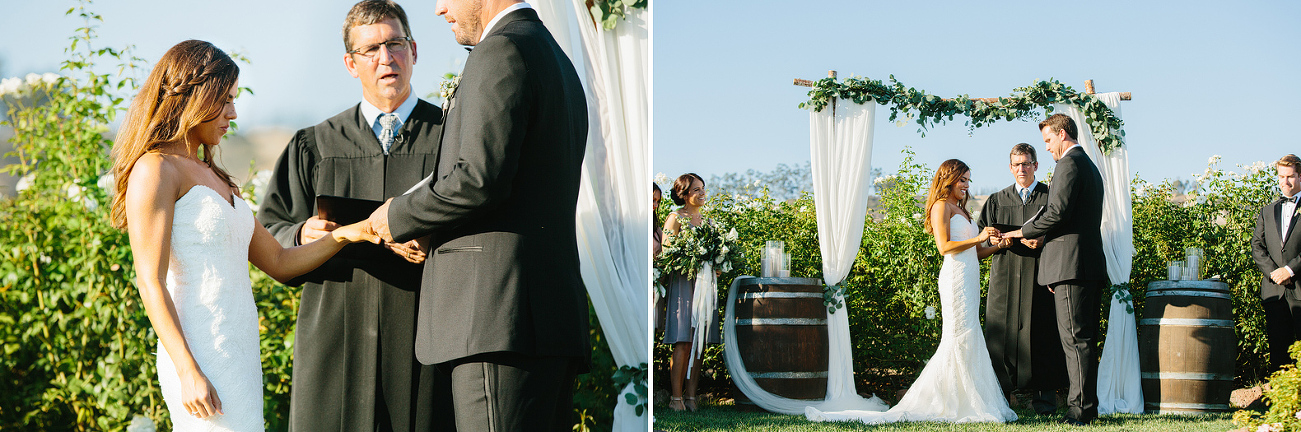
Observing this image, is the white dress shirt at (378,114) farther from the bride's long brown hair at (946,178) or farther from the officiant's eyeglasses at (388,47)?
the bride's long brown hair at (946,178)

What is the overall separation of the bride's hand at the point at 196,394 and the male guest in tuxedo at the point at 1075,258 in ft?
14.8

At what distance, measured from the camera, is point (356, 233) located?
7.48 ft

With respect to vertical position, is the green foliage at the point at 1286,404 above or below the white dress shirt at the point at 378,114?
below

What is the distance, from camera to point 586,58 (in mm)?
3316

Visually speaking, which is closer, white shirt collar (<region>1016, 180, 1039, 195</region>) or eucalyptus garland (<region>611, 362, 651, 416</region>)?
eucalyptus garland (<region>611, 362, 651, 416</region>)

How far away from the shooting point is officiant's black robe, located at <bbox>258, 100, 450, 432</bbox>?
8.42 ft

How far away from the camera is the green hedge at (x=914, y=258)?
20.7 feet

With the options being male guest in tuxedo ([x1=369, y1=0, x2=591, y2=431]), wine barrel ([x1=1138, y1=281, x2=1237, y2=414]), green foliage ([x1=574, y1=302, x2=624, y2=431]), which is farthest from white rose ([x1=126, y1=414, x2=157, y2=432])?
wine barrel ([x1=1138, y1=281, x2=1237, y2=414])

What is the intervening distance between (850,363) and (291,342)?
3.33 m

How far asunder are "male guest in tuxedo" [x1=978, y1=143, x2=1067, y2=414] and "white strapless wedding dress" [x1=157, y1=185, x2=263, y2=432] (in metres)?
4.89

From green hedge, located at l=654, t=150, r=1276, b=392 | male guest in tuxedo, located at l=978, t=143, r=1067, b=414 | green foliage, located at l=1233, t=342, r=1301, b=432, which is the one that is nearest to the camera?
green foliage, located at l=1233, t=342, r=1301, b=432

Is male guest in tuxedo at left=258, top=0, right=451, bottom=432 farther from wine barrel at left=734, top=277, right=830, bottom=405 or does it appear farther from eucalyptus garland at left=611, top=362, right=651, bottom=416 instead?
wine barrel at left=734, top=277, right=830, bottom=405

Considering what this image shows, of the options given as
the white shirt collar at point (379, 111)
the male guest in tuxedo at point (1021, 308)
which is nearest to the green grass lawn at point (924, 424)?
the male guest in tuxedo at point (1021, 308)

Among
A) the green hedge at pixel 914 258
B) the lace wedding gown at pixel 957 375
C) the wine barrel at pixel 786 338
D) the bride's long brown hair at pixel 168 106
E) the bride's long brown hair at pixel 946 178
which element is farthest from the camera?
the green hedge at pixel 914 258
